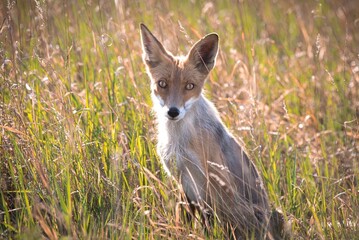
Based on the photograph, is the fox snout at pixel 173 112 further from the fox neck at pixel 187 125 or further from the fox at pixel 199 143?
the fox neck at pixel 187 125

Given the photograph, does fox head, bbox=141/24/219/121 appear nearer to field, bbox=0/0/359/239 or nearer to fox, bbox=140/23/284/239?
fox, bbox=140/23/284/239

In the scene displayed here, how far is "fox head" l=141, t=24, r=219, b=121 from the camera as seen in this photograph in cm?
453

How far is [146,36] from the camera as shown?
480 centimetres

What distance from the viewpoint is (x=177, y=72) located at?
4.71 meters

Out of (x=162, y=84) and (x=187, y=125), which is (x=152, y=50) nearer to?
(x=162, y=84)

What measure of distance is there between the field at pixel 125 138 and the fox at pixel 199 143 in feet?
0.54

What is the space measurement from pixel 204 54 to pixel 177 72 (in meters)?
0.35

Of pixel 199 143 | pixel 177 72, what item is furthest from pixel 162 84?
pixel 199 143

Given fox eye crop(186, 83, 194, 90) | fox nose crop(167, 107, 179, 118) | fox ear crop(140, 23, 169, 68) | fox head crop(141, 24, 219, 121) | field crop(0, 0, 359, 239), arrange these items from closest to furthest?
field crop(0, 0, 359, 239)
fox nose crop(167, 107, 179, 118)
fox head crop(141, 24, 219, 121)
fox eye crop(186, 83, 194, 90)
fox ear crop(140, 23, 169, 68)

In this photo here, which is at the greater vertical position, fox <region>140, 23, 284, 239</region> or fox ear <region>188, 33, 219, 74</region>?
fox ear <region>188, 33, 219, 74</region>

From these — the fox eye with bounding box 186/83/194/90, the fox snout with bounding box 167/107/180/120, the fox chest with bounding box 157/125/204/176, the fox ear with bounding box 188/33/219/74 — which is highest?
the fox ear with bounding box 188/33/219/74

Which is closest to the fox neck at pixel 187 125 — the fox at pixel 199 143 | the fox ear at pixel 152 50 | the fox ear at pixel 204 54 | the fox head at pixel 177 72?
the fox at pixel 199 143

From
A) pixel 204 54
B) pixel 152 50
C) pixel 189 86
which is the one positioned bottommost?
pixel 189 86

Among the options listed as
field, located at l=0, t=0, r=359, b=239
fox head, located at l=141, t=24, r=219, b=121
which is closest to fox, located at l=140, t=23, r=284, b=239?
fox head, located at l=141, t=24, r=219, b=121
